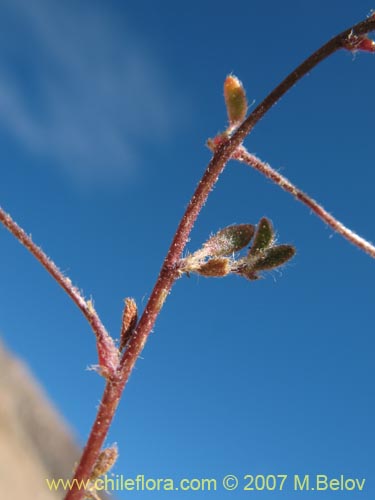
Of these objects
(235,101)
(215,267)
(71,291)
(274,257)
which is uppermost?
(235,101)

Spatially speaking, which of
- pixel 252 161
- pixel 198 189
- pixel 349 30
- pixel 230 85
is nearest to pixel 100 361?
pixel 198 189

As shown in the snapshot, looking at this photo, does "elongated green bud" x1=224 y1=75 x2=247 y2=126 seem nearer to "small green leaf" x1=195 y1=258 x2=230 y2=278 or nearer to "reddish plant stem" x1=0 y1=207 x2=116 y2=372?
"small green leaf" x1=195 y1=258 x2=230 y2=278

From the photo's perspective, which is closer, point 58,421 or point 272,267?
point 272,267

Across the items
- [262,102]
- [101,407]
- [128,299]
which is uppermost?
[262,102]

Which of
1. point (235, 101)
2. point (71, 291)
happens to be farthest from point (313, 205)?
point (71, 291)

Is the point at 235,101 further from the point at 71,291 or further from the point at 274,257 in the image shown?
the point at 71,291

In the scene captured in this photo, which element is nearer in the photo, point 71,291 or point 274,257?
point 71,291

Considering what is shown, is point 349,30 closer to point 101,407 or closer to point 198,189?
point 198,189
